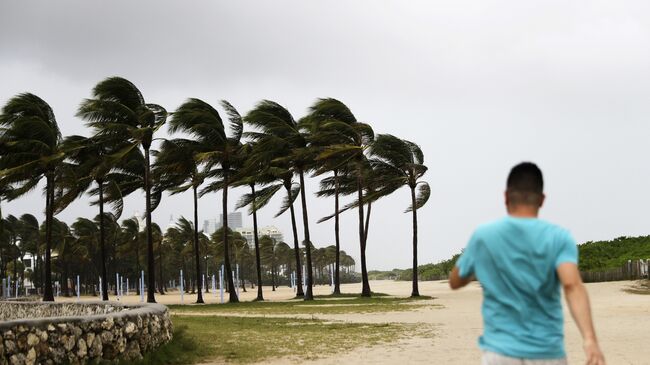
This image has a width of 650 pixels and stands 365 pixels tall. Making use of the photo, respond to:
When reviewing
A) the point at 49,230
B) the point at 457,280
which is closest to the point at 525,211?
the point at 457,280

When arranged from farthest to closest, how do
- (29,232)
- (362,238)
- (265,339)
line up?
(29,232) < (362,238) < (265,339)

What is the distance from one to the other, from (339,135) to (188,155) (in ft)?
29.0

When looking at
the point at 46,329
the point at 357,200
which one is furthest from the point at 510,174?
the point at 357,200

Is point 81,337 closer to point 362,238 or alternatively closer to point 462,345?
point 462,345

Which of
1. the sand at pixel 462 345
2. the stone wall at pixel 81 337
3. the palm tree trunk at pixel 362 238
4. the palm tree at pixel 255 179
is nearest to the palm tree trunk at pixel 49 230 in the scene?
the palm tree at pixel 255 179

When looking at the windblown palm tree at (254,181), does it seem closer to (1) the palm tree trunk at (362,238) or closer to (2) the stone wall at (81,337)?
(1) the palm tree trunk at (362,238)

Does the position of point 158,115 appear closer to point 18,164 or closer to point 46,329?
point 18,164

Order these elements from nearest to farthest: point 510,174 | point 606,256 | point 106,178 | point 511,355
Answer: point 511,355 → point 510,174 → point 106,178 → point 606,256

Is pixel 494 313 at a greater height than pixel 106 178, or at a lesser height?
lesser

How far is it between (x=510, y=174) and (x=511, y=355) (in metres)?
0.88

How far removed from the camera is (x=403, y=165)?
41.9 metres

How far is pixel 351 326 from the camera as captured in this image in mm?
19016

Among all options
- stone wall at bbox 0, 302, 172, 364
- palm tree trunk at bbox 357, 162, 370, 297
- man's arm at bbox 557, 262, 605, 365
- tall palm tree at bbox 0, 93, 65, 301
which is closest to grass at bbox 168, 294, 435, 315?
palm tree trunk at bbox 357, 162, 370, 297

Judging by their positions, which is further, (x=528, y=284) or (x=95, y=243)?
(x=95, y=243)
